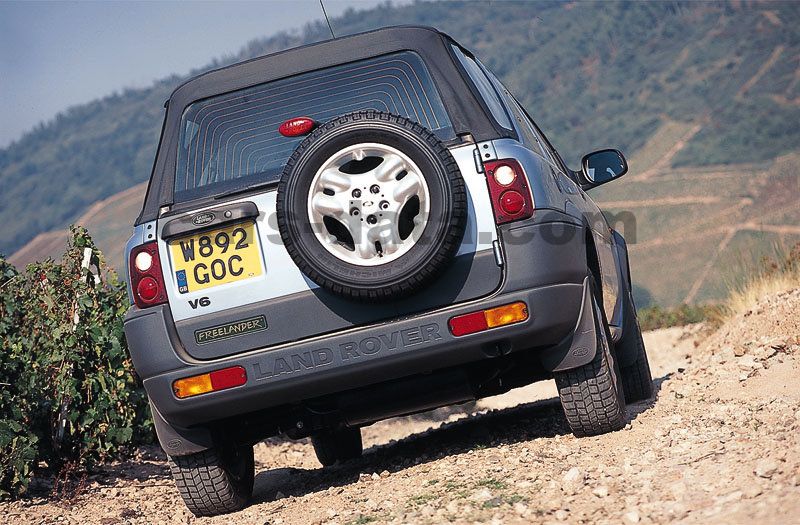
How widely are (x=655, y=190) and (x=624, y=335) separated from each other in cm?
7124

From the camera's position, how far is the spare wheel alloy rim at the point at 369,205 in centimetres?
410

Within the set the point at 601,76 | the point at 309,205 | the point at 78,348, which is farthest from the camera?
the point at 601,76

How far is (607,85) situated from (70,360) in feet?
375

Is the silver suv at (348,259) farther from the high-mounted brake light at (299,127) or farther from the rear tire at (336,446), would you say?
the rear tire at (336,446)

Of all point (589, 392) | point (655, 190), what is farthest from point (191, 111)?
point (655, 190)

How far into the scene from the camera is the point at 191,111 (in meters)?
4.85

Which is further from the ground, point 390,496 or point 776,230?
point 390,496

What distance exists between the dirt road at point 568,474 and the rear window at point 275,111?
151cm

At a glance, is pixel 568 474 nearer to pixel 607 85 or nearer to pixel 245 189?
pixel 245 189

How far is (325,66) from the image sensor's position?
15.7 feet

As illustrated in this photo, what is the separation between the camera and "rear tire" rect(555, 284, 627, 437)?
15.9ft

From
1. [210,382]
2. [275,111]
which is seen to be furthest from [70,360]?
[275,111]

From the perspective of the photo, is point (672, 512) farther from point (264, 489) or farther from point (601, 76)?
point (601, 76)

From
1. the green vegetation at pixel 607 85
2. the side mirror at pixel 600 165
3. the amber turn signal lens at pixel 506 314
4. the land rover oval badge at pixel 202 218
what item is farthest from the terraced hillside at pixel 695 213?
the land rover oval badge at pixel 202 218
